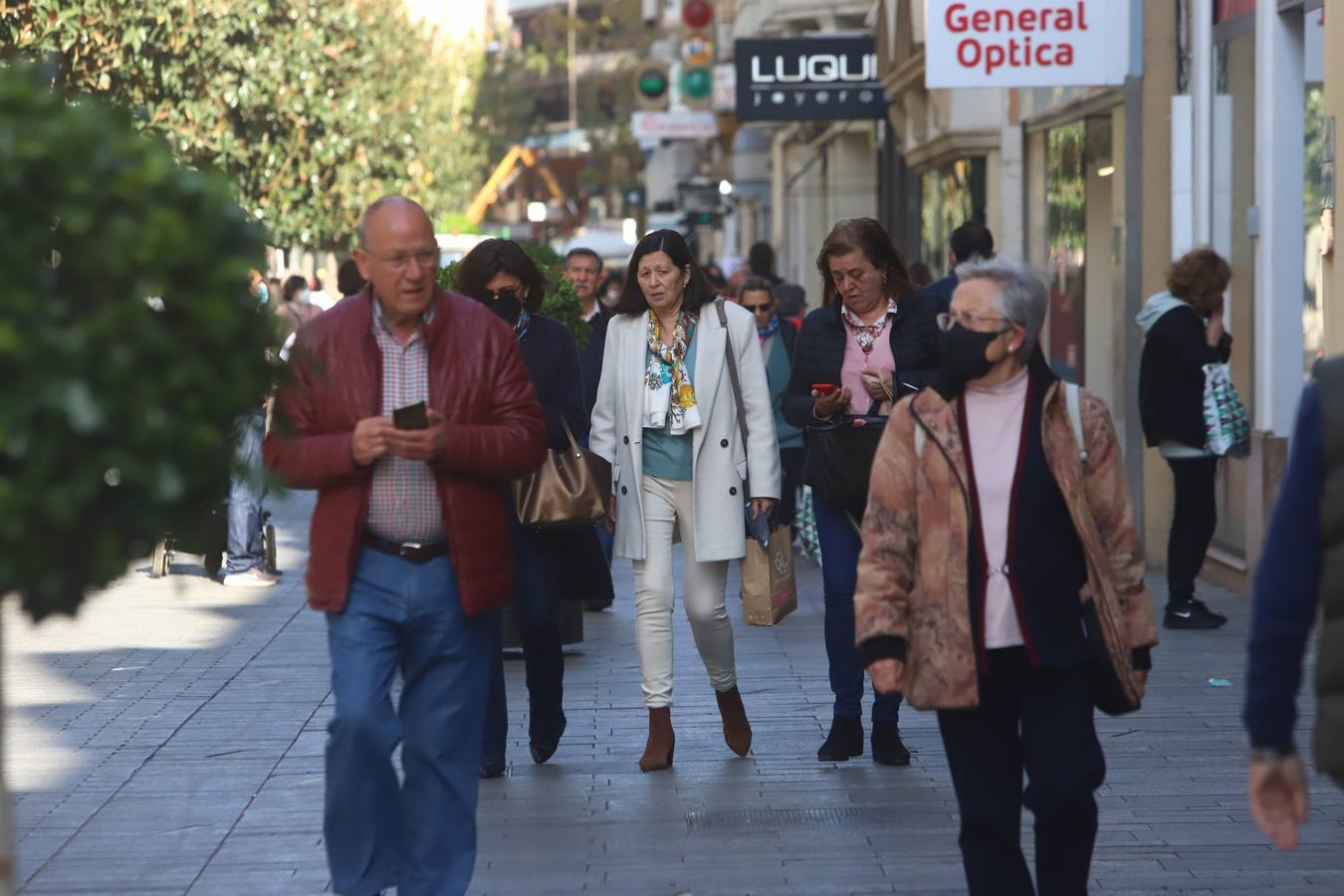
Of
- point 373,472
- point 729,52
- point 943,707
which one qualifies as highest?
point 729,52

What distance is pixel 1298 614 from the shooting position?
380 centimetres

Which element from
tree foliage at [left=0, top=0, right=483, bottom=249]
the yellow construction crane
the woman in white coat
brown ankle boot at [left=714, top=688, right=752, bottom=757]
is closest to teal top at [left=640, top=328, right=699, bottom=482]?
the woman in white coat

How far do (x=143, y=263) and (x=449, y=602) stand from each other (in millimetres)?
2031

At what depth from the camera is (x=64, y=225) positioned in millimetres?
3590

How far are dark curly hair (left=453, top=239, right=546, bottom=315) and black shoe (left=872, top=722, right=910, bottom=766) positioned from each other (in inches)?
74.9

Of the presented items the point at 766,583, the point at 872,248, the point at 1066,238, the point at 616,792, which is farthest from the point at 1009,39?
the point at 616,792

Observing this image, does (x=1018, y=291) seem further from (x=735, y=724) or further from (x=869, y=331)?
(x=735, y=724)

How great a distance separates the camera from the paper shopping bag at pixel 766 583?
26.2ft

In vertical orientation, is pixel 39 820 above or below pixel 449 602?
below

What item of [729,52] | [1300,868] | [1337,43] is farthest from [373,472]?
[729,52]

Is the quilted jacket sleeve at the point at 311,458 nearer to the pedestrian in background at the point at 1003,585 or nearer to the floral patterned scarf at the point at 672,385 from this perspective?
the pedestrian in background at the point at 1003,585

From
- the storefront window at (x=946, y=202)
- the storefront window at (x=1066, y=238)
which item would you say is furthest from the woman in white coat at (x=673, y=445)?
the storefront window at (x=946, y=202)

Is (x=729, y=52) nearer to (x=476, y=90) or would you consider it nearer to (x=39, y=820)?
(x=476, y=90)

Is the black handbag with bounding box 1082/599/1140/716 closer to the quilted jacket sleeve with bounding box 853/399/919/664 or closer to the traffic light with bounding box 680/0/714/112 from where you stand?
the quilted jacket sleeve with bounding box 853/399/919/664
